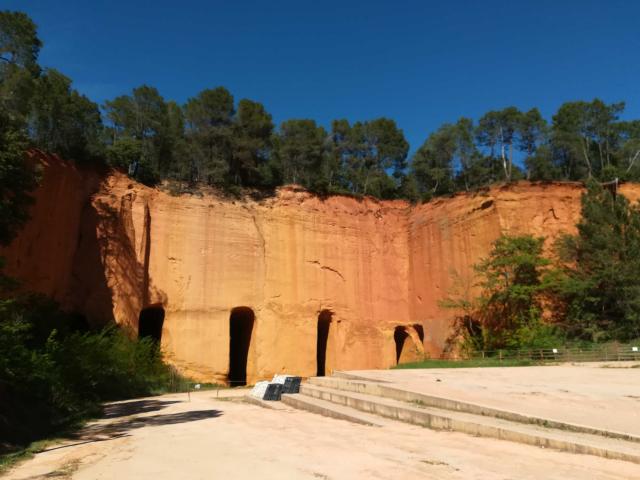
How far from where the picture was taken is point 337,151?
39.0 m

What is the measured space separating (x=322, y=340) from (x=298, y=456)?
82.7 ft

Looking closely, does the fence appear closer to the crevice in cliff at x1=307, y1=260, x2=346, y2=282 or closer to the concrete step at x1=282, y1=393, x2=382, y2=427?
the crevice in cliff at x1=307, y1=260, x2=346, y2=282

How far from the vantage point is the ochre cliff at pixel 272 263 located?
2455 cm

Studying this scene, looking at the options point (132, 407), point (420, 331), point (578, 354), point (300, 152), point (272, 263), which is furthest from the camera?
point (300, 152)

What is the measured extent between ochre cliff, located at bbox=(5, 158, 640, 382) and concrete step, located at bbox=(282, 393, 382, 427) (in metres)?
13.3

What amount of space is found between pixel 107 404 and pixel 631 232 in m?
25.1

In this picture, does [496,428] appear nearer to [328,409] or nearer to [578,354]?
[328,409]

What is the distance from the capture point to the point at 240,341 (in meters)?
30.9

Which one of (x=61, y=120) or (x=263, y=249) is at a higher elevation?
(x=61, y=120)

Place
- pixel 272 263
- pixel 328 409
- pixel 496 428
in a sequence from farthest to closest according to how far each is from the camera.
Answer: pixel 272 263 < pixel 328 409 < pixel 496 428

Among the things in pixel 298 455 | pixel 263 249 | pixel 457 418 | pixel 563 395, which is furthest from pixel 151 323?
pixel 298 455

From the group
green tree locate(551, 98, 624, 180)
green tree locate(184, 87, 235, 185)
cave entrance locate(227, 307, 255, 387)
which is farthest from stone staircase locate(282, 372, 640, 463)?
green tree locate(551, 98, 624, 180)

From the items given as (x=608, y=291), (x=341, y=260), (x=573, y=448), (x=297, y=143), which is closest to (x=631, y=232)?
(x=608, y=291)

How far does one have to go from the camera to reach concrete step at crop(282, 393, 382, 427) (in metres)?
9.70
